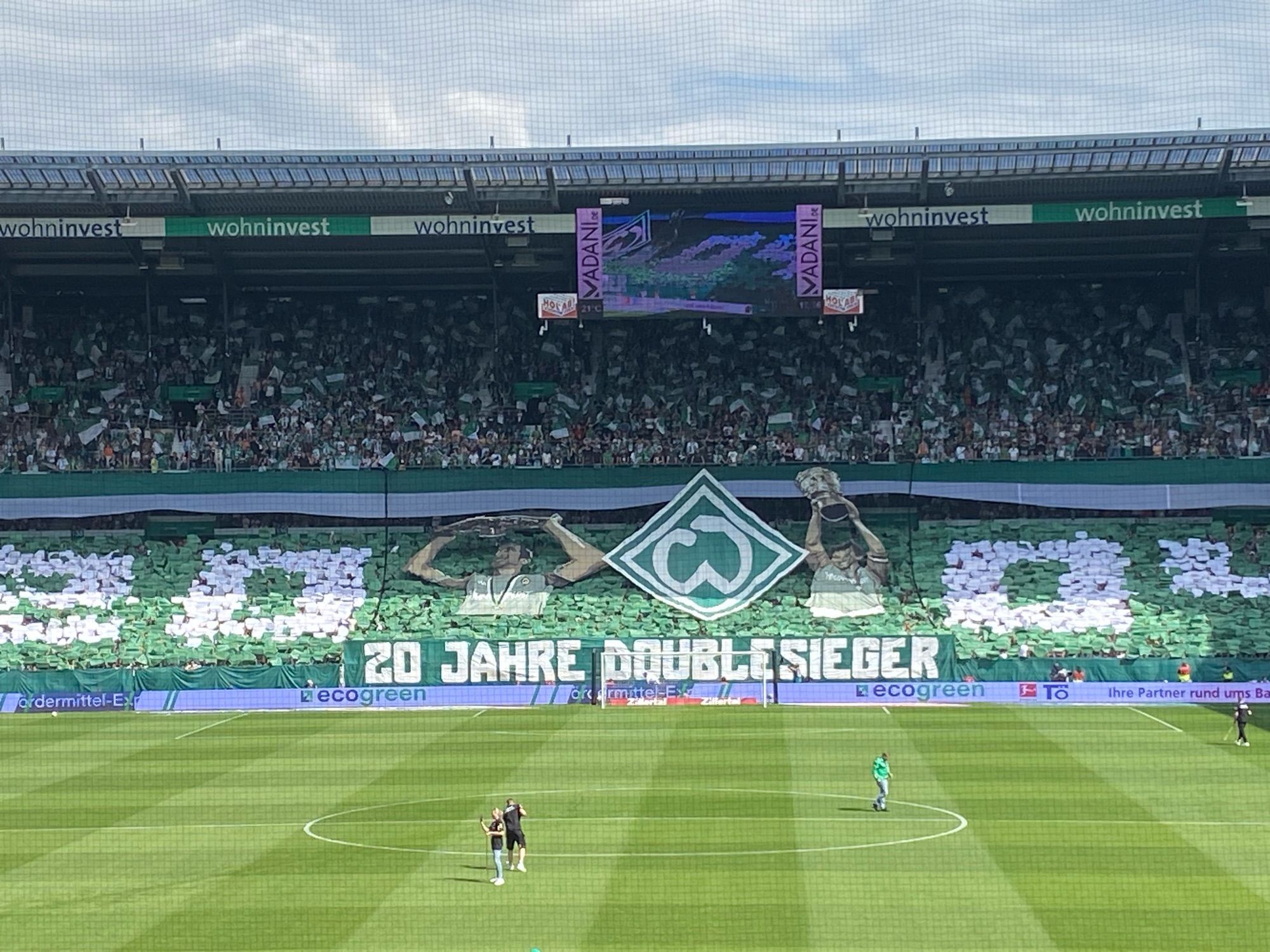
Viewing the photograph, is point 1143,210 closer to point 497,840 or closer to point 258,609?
point 258,609

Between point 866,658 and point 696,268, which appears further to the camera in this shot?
point 696,268

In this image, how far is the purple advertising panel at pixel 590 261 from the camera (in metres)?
50.8

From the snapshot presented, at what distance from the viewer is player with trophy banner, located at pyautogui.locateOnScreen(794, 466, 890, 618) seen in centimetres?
5128

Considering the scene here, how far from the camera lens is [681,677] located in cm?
4672

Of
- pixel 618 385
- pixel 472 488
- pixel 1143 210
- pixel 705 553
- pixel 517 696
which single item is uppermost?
pixel 1143 210

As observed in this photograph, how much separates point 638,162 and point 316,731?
770 inches

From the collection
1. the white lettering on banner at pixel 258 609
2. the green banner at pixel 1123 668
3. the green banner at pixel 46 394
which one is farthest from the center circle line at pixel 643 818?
the green banner at pixel 46 394

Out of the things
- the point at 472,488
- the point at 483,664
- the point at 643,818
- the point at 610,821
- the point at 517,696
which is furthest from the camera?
the point at 472,488

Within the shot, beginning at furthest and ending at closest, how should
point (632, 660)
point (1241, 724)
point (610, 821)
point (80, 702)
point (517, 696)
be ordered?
point (632, 660) < point (517, 696) < point (80, 702) < point (1241, 724) < point (610, 821)

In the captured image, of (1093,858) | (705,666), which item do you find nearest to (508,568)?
(705,666)

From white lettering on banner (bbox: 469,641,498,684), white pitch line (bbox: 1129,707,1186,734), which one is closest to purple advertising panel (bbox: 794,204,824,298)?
white lettering on banner (bbox: 469,641,498,684)

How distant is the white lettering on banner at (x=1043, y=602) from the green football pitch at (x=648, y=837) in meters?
8.67

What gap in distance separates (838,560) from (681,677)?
27.5 feet

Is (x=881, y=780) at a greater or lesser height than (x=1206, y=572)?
lesser
